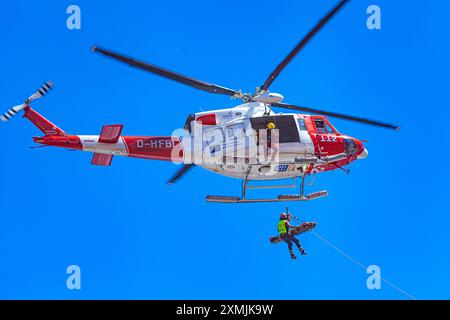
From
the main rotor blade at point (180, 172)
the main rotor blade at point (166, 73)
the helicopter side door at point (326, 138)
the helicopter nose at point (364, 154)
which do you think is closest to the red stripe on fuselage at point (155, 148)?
the main rotor blade at point (180, 172)

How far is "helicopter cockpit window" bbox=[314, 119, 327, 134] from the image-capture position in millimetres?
21672

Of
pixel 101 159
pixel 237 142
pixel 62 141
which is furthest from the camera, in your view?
pixel 237 142

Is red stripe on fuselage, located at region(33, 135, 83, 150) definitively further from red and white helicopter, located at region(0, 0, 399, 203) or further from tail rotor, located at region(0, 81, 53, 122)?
tail rotor, located at region(0, 81, 53, 122)

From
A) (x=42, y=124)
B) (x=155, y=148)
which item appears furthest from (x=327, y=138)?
(x=42, y=124)

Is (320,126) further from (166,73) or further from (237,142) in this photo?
(166,73)

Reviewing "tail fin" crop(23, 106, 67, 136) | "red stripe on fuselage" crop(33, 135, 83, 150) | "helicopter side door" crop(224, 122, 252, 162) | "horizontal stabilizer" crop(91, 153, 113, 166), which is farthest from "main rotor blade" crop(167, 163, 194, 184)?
"tail fin" crop(23, 106, 67, 136)

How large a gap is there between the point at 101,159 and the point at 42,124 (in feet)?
Result: 5.73

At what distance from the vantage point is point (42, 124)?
1975cm

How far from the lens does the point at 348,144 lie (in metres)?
21.9

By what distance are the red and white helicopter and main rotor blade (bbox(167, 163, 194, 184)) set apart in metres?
0.05

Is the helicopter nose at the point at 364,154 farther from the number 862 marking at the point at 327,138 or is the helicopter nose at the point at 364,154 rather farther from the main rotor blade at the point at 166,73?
the main rotor blade at the point at 166,73

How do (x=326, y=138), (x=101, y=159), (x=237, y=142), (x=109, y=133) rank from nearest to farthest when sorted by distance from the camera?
(x=109, y=133)
(x=101, y=159)
(x=237, y=142)
(x=326, y=138)

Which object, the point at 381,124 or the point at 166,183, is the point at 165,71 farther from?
the point at 381,124

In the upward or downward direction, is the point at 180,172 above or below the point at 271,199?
above
